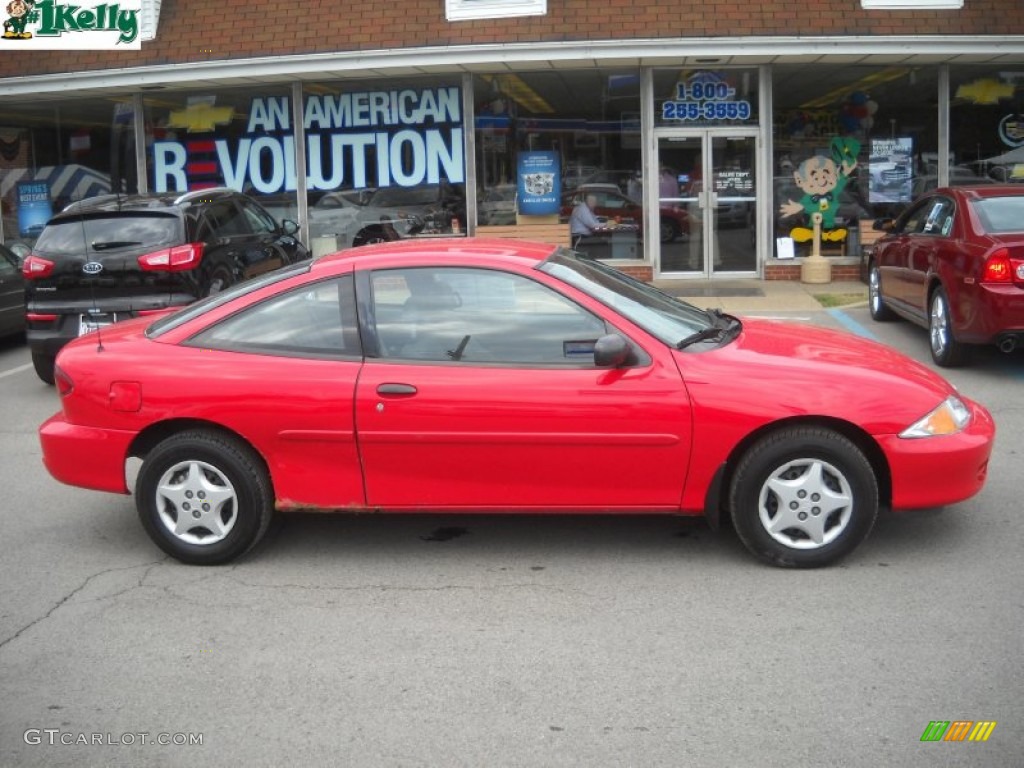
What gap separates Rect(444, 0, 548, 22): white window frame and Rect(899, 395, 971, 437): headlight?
38.3ft

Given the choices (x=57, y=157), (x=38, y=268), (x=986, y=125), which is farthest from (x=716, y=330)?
(x=57, y=157)

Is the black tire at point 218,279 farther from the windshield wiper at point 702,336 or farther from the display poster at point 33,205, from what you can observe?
the display poster at point 33,205

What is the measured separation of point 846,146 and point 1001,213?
677 centimetres

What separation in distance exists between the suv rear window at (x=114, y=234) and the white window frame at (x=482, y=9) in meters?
7.22

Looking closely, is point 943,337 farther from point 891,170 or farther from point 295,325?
point 891,170

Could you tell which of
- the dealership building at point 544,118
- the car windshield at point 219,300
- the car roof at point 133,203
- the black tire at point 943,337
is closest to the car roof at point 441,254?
the car windshield at point 219,300

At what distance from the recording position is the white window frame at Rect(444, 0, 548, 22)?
1588 centimetres

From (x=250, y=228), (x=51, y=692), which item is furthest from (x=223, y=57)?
(x=51, y=692)

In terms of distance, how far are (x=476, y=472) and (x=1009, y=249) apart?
19.3ft

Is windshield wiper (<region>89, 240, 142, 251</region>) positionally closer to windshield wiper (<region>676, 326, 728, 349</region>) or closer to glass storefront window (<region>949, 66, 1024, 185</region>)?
windshield wiper (<region>676, 326, 728, 349</region>)

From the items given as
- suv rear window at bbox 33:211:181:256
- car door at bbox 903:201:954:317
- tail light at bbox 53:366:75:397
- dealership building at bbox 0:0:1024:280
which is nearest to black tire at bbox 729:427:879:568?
tail light at bbox 53:366:75:397

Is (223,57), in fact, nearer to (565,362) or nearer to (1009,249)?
(1009,249)

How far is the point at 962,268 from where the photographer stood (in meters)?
9.80

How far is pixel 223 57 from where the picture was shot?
16.1 meters
